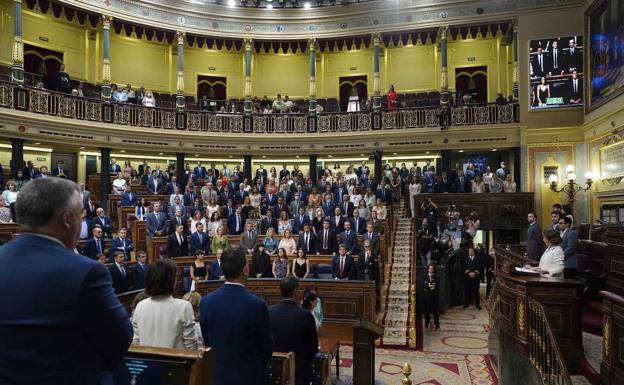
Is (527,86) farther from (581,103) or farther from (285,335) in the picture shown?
(285,335)

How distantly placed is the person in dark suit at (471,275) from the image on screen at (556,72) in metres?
7.15

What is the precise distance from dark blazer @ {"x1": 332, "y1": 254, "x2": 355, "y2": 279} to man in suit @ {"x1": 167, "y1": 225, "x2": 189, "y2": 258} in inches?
134

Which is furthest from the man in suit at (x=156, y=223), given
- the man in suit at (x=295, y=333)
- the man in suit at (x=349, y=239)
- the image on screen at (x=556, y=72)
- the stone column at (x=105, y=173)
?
the image on screen at (x=556, y=72)

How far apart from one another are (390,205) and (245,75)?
34.3ft

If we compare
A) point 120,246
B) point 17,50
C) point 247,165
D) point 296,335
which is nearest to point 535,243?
point 296,335

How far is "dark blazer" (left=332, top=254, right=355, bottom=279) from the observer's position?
946 centimetres

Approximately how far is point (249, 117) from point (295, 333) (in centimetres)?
1669

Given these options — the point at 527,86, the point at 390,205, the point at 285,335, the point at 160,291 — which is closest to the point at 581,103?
the point at 527,86

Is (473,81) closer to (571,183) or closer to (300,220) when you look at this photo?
(571,183)

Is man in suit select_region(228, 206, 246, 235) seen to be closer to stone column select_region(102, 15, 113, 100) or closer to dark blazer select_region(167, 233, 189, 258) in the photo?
dark blazer select_region(167, 233, 189, 258)

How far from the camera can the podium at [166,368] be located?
203 centimetres

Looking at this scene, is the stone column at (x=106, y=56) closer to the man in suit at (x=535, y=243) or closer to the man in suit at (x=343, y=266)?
the man in suit at (x=343, y=266)

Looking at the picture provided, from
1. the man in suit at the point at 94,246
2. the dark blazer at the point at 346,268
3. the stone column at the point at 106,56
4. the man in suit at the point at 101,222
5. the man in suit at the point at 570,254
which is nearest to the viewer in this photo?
the man in suit at the point at 570,254

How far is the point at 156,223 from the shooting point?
1123 cm
